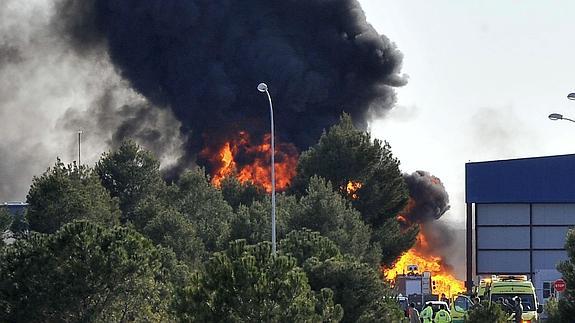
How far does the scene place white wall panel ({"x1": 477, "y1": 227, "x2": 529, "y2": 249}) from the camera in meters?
73.7

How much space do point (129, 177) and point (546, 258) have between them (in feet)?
75.4

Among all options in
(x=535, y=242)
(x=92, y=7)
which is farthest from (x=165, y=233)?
(x=92, y=7)

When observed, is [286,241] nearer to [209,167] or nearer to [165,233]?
[165,233]

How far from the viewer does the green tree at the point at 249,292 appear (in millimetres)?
32250

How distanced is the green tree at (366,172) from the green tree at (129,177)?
10479 millimetres

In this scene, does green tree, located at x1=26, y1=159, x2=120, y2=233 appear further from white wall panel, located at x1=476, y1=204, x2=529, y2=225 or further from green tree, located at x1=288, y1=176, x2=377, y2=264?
white wall panel, located at x1=476, y1=204, x2=529, y2=225

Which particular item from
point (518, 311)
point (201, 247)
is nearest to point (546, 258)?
point (201, 247)

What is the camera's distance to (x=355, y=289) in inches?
1602

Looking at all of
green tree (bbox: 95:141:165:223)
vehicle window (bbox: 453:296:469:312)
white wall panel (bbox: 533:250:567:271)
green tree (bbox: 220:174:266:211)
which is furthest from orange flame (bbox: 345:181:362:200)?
vehicle window (bbox: 453:296:469:312)

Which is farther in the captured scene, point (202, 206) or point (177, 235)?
point (202, 206)

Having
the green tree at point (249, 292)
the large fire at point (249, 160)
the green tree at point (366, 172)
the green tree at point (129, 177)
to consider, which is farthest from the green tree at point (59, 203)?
the large fire at point (249, 160)

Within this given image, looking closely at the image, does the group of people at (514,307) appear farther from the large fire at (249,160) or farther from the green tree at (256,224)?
the large fire at (249,160)

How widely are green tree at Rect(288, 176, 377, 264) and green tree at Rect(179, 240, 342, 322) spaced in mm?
27808

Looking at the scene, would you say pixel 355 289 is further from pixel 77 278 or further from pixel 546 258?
pixel 546 258
